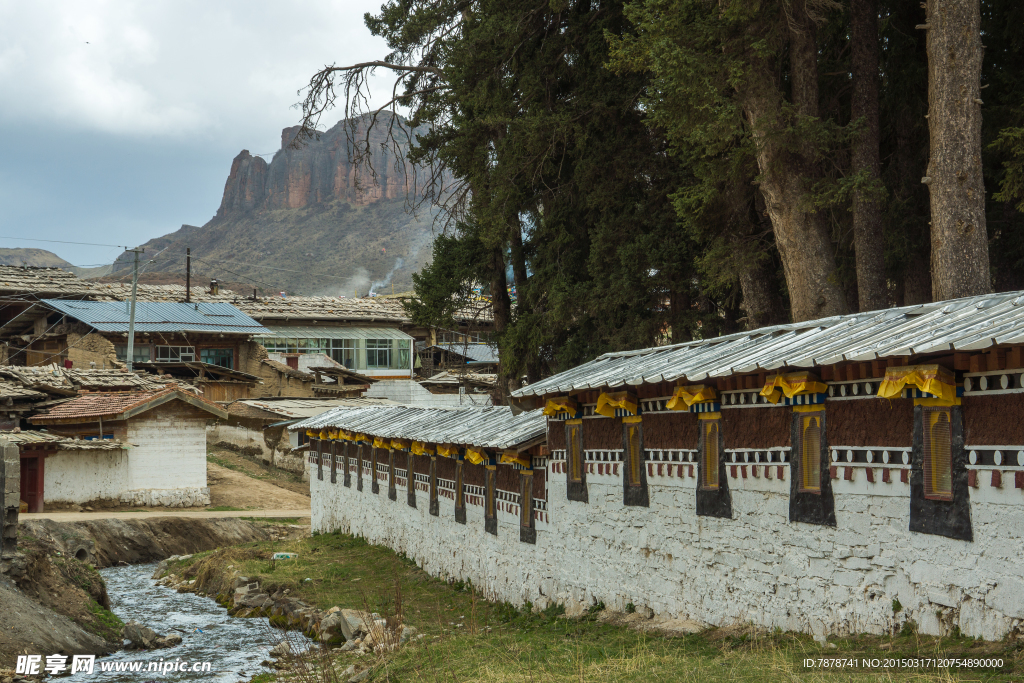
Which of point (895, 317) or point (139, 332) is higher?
point (139, 332)

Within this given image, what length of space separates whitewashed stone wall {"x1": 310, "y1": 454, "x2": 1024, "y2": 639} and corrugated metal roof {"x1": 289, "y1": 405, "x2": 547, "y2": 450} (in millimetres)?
1136

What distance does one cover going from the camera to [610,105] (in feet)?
61.0

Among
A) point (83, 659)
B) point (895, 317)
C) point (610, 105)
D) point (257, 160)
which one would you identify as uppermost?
point (257, 160)

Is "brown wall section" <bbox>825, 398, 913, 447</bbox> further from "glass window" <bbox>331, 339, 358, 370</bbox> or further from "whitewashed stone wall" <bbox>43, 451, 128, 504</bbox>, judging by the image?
"glass window" <bbox>331, 339, 358, 370</bbox>

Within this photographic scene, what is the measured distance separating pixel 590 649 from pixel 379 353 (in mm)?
41776

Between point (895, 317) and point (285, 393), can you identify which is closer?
point (895, 317)

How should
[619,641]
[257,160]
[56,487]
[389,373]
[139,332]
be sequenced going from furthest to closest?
[257,160] → [389,373] → [139,332] → [56,487] → [619,641]

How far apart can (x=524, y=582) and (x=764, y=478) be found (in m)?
5.65

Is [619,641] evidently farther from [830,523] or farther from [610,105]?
[610,105]

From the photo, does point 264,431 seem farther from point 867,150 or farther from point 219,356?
point 867,150

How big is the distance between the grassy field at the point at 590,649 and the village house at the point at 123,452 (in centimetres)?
1289

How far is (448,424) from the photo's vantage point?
55.2 ft

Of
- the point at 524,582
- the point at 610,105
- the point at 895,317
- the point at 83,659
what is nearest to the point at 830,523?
the point at 895,317

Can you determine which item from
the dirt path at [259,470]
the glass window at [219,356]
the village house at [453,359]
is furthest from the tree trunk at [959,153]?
the village house at [453,359]
